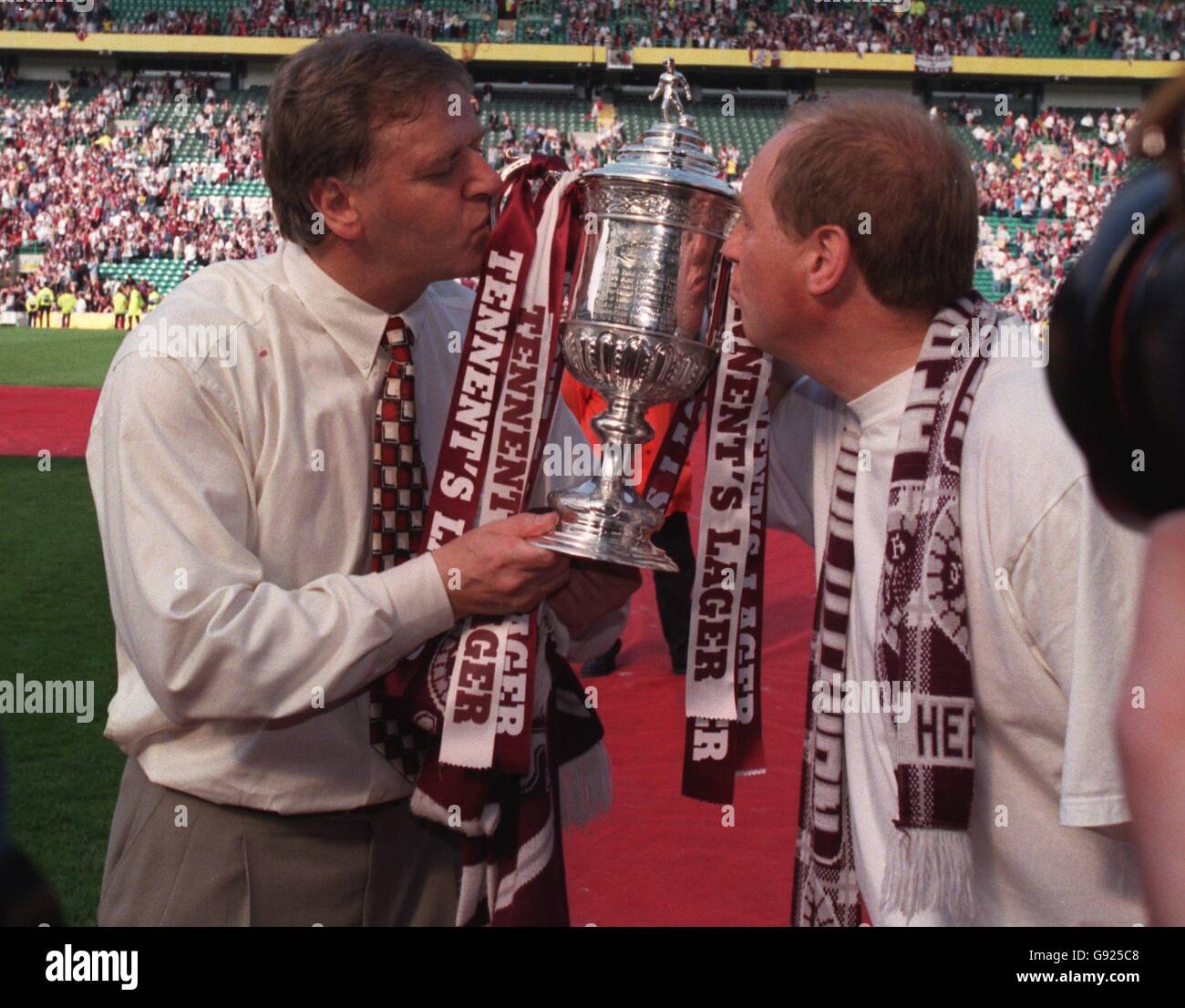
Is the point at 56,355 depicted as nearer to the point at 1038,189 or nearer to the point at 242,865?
the point at 242,865

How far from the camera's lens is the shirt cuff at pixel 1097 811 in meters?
1.72

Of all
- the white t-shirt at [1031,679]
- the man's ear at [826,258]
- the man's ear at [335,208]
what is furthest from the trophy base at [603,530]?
the man's ear at [335,208]

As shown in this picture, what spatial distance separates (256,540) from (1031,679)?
126 centimetres

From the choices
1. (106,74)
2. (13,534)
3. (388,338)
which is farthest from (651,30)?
(388,338)

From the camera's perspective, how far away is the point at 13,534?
9.61m

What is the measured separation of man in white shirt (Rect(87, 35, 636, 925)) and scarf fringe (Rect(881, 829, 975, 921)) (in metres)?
0.73

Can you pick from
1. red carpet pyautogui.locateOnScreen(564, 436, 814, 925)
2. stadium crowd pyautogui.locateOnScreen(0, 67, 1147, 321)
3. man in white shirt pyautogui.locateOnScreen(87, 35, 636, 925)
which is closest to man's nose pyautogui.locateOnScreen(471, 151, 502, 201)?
man in white shirt pyautogui.locateOnScreen(87, 35, 636, 925)

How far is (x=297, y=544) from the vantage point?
2.25 meters

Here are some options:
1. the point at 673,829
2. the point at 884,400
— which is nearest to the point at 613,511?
the point at 884,400

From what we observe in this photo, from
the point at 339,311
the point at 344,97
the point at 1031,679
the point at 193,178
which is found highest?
the point at 193,178

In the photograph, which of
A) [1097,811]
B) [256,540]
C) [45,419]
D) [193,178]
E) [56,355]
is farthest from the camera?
[193,178]

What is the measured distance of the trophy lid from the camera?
2322mm

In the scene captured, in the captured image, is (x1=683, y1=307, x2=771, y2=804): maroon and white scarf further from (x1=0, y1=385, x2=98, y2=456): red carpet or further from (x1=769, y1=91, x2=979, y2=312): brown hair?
(x1=0, y1=385, x2=98, y2=456): red carpet
